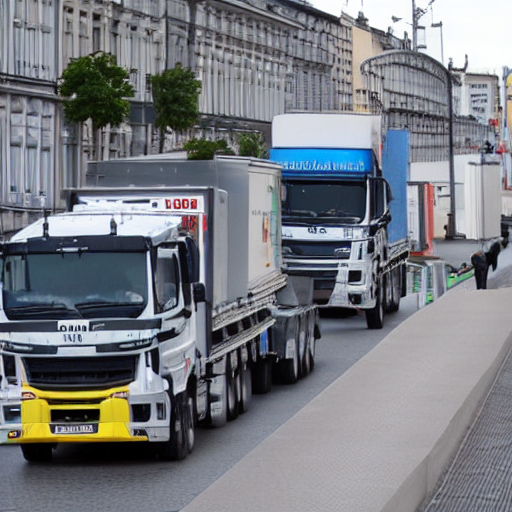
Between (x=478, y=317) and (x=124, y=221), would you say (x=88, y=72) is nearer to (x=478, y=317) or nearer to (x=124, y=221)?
(x=478, y=317)

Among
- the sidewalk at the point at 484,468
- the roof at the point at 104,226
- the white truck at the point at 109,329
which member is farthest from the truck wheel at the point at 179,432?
the sidewalk at the point at 484,468

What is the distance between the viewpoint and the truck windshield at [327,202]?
34344 mm

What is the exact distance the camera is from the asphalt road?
1485cm

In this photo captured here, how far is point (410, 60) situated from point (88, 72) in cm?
9834

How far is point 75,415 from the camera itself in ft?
54.5

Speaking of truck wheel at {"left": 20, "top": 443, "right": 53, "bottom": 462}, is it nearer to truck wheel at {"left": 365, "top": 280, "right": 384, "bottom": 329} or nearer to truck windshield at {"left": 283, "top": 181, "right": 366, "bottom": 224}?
truck windshield at {"left": 283, "top": 181, "right": 366, "bottom": 224}

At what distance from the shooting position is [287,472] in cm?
1255

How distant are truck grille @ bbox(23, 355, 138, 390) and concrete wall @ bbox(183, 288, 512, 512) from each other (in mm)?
1693

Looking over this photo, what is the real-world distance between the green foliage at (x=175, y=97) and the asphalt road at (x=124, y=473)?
40430mm

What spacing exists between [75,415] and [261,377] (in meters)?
7.39

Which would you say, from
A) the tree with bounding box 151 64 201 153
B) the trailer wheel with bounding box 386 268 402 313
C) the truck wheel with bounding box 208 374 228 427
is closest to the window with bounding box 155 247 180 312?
the truck wheel with bounding box 208 374 228 427

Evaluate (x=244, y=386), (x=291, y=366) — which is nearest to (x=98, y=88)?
(x=291, y=366)

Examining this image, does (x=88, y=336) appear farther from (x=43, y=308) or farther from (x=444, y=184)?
(x=444, y=184)

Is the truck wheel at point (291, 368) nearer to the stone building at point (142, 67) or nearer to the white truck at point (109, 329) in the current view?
the white truck at point (109, 329)
